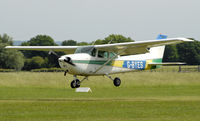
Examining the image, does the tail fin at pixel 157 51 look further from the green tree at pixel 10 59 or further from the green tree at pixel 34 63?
the green tree at pixel 34 63

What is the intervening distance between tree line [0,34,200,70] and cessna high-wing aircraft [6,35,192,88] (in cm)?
6386

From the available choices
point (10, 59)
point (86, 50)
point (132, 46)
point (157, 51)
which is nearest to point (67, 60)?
point (86, 50)

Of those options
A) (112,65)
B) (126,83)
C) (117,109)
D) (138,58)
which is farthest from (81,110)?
(126,83)

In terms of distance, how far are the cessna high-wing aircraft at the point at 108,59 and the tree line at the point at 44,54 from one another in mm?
63865

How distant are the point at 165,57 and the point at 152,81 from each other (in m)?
98.5

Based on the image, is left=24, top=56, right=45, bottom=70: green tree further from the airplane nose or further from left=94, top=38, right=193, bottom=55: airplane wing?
the airplane nose

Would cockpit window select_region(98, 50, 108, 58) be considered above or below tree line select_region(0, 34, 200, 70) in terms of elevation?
above

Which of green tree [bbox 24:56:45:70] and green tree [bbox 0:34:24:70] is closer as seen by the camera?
green tree [bbox 0:34:24:70]

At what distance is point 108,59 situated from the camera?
27.0 meters

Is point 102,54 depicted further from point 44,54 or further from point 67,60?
point 44,54

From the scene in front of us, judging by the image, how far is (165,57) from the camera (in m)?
141

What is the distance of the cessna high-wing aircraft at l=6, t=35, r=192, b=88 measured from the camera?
24953 millimetres

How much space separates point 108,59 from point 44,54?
9325 centimetres

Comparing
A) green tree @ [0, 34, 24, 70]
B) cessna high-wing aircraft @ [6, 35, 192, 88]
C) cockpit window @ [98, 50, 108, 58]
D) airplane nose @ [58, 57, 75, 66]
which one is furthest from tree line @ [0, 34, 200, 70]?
airplane nose @ [58, 57, 75, 66]
